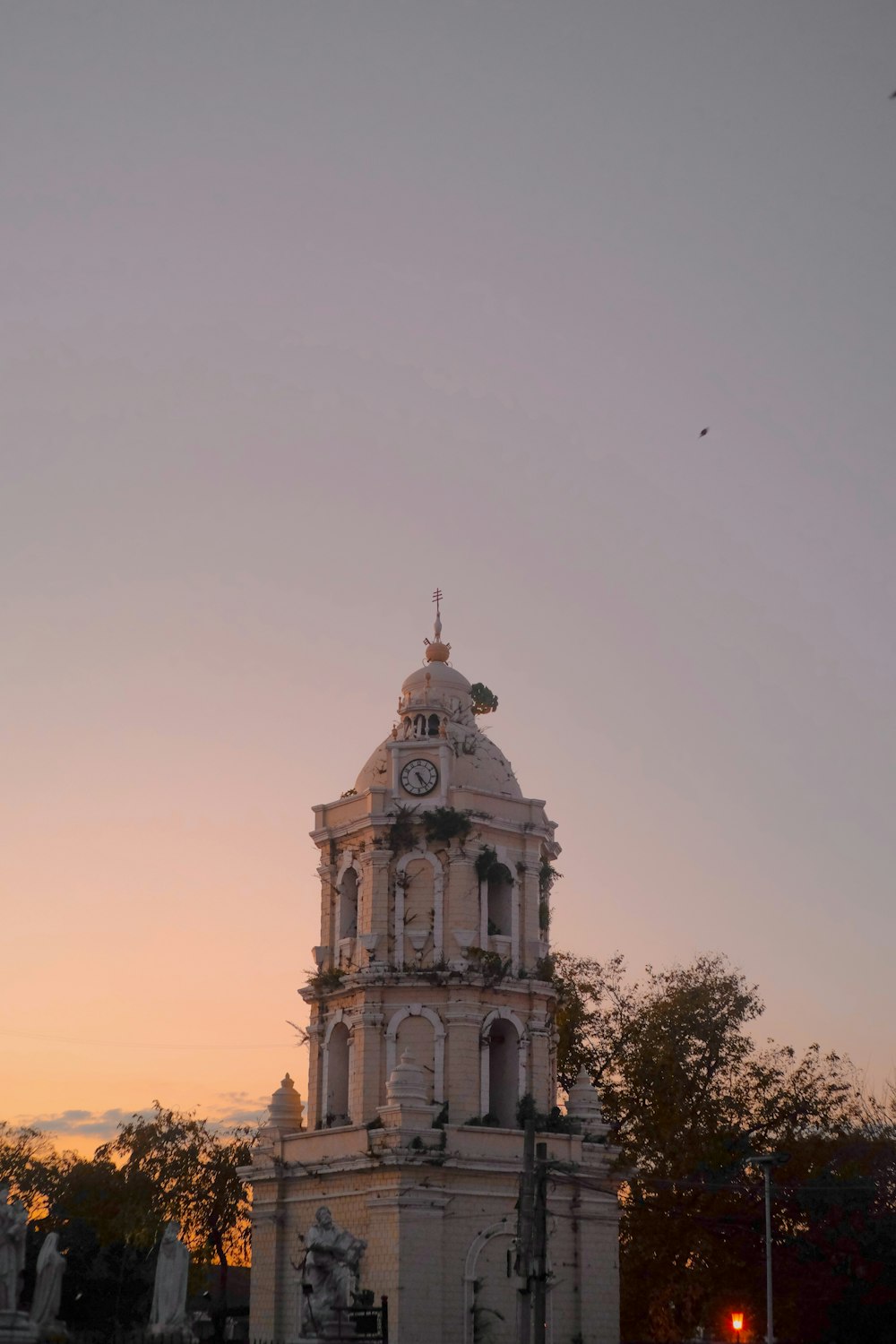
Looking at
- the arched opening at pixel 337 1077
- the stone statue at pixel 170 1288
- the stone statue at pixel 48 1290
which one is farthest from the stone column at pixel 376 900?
the stone statue at pixel 48 1290

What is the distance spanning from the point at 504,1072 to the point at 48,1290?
616 inches

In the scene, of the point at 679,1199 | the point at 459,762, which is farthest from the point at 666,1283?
the point at 459,762

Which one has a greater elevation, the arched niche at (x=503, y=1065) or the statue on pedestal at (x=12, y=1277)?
the arched niche at (x=503, y=1065)

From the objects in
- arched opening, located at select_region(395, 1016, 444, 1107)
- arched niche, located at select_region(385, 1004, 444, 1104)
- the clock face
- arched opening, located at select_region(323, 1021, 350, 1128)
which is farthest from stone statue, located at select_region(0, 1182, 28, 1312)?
the clock face

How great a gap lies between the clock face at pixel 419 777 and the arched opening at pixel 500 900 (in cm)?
301

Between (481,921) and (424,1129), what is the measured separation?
6.22 m

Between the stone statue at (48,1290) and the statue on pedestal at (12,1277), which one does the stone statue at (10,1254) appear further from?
the stone statue at (48,1290)

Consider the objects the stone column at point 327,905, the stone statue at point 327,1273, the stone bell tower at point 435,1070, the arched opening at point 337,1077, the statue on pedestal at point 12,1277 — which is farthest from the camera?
the stone column at point 327,905

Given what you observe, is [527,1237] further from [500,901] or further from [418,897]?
[500,901]

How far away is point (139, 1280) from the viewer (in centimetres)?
5978

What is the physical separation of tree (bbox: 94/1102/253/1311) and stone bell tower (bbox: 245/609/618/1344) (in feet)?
46.5

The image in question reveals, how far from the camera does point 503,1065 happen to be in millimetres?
46094

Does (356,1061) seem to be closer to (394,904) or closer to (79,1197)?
(394,904)

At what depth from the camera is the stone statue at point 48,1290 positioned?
33406 mm
